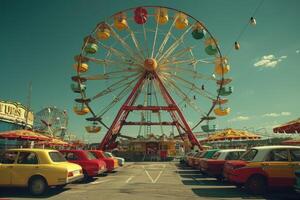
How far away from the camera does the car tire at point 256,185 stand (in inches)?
418

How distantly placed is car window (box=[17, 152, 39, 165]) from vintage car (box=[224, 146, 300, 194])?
663 cm

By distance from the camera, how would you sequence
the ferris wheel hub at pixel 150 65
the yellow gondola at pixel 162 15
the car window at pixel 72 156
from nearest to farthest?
1. the car window at pixel 72 156
2. the yellow gondola at pixel 162 15
3. the ferris wheel hub at pixel 150 65

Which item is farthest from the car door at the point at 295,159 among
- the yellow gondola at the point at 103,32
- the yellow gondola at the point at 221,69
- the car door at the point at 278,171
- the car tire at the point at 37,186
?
the yellow gondola at the point at 103,32

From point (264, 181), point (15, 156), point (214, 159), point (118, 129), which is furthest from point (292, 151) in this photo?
point (118, 129)

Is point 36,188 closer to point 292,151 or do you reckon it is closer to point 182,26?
point 292,151

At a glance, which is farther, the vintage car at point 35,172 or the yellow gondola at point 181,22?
the yellow gondola at point 181,22

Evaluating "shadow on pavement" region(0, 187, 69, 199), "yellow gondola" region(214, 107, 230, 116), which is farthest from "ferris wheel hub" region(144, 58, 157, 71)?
"shadow on pavement" region(0, 187, 69, 199)

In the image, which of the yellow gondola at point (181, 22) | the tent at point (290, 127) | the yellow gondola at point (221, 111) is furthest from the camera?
the yellow gondola at point (221, 111)

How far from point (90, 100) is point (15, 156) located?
24.9m

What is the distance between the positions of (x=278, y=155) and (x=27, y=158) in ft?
27.5

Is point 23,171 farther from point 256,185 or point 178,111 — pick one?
point 178,111

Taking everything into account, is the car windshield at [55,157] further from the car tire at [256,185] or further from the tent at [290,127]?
the tent at [290,127]

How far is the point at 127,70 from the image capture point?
35344mm

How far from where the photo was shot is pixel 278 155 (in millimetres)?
10914
